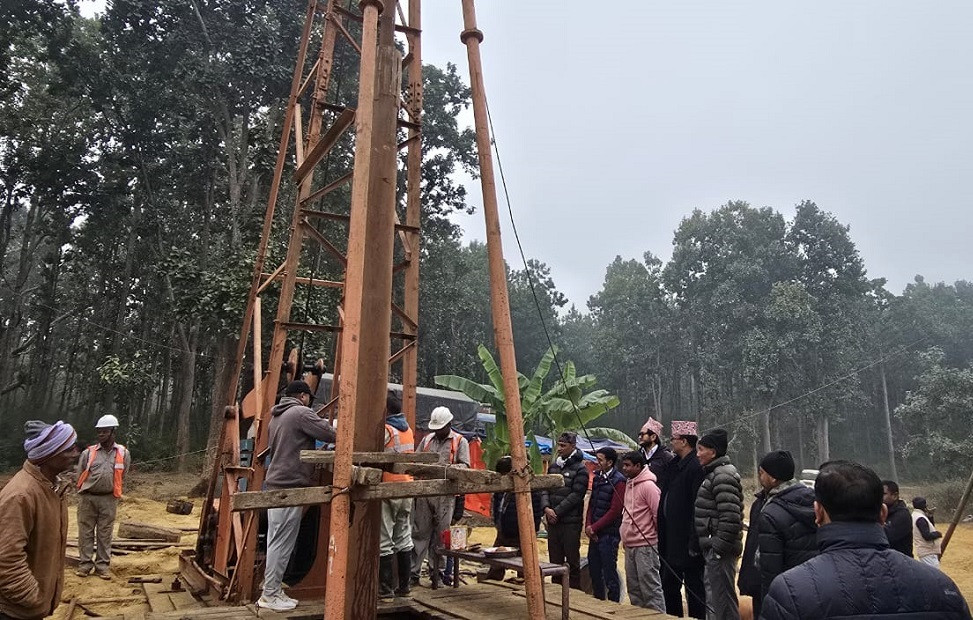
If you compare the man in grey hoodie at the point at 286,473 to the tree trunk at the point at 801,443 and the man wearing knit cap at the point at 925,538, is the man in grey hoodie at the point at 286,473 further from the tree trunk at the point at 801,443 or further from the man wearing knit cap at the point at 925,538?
the tree trunk at the point at 801,443

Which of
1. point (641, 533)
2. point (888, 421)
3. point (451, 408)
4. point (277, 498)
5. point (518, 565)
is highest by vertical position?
point (888, 421)

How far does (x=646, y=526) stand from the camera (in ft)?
20.2

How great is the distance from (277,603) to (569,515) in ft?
10.3

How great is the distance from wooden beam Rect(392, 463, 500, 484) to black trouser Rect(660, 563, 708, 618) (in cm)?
265

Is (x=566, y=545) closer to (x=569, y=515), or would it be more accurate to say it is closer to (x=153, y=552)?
(x=569, y=515)

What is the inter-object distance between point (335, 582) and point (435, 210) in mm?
20952

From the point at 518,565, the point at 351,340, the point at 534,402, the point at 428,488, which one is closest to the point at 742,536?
the point at 518,565

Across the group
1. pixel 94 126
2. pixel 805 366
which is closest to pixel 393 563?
pixel 94 126

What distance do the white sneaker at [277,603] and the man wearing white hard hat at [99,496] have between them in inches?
158

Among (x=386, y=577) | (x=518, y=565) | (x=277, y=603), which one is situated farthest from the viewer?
(x=386, y=577)

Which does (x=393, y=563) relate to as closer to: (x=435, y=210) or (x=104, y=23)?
(x=435, y=210)

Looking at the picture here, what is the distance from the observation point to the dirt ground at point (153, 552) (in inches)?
269

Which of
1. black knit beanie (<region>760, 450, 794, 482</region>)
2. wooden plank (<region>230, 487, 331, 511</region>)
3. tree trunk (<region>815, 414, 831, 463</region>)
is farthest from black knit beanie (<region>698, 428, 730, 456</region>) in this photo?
tree trunk (<region>815, 414, 831, 463</region>)

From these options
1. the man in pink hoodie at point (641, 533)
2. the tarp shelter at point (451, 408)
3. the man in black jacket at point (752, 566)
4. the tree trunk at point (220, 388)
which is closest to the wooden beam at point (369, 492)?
the man in black jacket at point (752, 566)
